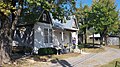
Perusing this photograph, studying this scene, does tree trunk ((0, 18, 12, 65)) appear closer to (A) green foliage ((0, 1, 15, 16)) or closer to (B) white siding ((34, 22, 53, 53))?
(A) green foliage ((0, 1, 15, 16))

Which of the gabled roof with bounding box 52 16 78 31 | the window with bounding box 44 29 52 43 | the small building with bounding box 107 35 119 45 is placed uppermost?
the gabled roof with bounding box 52 16 78 31

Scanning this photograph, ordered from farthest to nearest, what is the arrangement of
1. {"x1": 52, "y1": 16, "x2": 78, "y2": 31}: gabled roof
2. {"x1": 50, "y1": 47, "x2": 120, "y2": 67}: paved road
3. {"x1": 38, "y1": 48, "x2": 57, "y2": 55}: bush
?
{"x1": 52, "y1": 16, "x2": 78, "y2": 31}: gabled roof, {"x1": 38, "y1": 48, "x2": 57, "y2": 55}: bush, {"x1": 50, "y1": 47, "x2": 120, "y2": 67}: paved road

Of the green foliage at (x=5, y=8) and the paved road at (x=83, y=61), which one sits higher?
the green foliage at (x=5, y=8)

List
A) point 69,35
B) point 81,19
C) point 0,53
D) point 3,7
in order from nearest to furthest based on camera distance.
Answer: point 3,7
point 0,53
point 69,35
point 81,19

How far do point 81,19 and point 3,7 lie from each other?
1297 inches

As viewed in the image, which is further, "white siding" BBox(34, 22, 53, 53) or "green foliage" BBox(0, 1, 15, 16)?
"white siding" BBox(34, 22, 53, 53)

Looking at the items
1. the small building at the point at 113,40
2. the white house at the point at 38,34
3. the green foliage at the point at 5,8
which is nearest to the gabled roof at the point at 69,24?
the white house at the point at 38,34

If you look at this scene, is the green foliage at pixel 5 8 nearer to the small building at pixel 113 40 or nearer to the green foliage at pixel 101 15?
the green foliage at pixel 101 15

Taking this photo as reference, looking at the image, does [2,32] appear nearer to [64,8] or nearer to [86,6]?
[64,8]

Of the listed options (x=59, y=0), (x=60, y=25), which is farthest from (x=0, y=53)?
(x=60, y=25)

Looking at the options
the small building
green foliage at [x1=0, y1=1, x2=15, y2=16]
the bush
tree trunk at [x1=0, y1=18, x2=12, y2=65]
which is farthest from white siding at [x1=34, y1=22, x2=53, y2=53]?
the small building

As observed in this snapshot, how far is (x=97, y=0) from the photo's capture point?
41.1 m

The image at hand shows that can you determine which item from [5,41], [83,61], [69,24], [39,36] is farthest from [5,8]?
[69,24]

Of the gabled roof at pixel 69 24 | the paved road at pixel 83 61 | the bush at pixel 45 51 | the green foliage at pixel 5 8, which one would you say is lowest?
the paved road at pixel 83 61
